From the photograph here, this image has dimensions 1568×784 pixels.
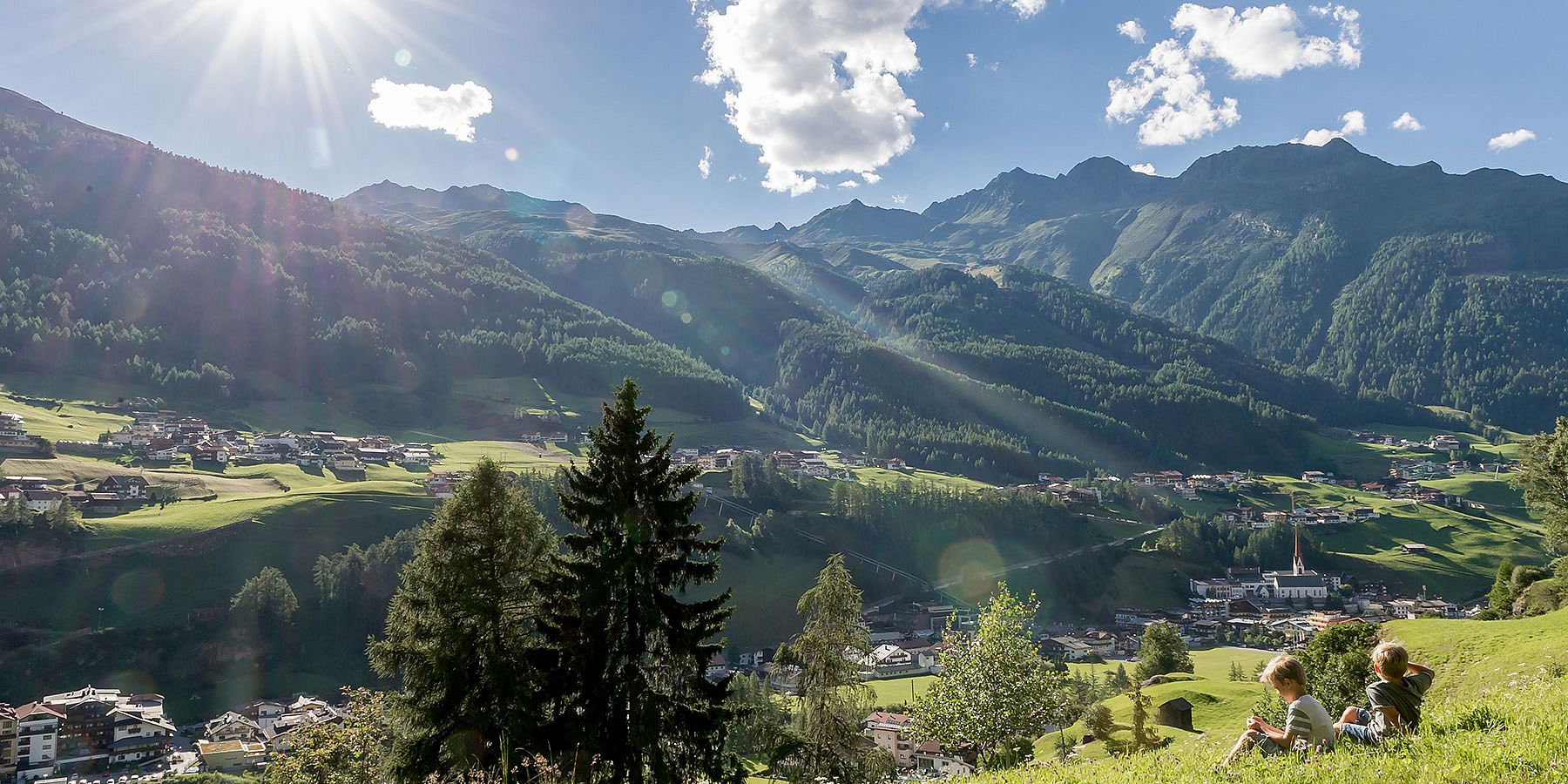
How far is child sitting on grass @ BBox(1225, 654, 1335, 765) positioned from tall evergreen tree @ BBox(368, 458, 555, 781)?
17.7m

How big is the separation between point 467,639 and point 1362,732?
20.8m

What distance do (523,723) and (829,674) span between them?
11229 mm

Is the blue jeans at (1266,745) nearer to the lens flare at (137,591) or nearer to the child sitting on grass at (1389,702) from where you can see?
the child sitting on grass at (1389,702)

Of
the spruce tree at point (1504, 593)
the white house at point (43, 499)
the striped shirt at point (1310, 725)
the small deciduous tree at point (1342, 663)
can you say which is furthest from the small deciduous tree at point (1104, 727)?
the white house at point (43, 499)

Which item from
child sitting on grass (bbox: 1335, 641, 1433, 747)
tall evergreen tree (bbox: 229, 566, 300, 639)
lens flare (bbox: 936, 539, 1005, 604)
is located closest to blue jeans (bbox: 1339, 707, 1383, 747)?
child sitting on grass (bbox: 1335, 641, 1433, 747)

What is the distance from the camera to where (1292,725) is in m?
9.48

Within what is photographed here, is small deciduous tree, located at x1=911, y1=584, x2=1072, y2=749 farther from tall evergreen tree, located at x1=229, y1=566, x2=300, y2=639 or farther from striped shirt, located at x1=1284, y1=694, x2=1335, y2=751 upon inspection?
tall evergreen tree, located at x1=229, y1=566, x2=300, y2=639

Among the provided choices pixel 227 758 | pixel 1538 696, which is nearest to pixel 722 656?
pixel 227 758

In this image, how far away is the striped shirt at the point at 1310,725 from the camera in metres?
9.25

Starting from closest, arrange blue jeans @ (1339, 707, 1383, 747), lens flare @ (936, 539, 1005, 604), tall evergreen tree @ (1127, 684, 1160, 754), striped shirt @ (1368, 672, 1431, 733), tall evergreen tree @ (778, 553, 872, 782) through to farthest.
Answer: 1. blue jeans @ (1339, 707, 1383, 747)
2. striped shirt @ (1368, 672, 1431, 733)
3. tall evergreen tree @ (778, 553, 872, 782)
4. tall evergreen tree @ (1127, 684, 1160, 754)
5. lens flare @ (936, 539, 1005, 604)

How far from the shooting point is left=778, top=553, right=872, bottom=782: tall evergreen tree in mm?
28203

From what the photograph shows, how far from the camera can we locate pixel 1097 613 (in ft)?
464

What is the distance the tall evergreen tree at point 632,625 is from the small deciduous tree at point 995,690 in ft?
37.9

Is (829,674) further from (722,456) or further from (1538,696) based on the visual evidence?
(722,456)
